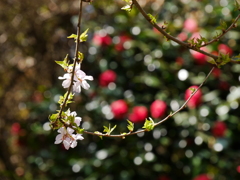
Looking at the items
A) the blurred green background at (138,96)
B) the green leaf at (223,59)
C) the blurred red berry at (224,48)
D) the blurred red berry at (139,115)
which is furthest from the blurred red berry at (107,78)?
the green leaf at (223,59)

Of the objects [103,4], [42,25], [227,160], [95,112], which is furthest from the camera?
[42,25]

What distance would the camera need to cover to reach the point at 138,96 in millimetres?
2287

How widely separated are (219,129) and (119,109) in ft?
1.62

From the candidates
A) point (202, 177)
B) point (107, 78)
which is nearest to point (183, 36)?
point (107, 78)

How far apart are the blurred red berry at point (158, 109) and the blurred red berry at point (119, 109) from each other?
150 millimetres

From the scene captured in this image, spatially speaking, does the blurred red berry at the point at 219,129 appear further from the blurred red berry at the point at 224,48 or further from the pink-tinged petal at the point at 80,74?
the pink-tinged petal at the point at 80,74

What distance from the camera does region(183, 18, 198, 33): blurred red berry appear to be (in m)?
2.28

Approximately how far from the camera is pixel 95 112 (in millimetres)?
2301

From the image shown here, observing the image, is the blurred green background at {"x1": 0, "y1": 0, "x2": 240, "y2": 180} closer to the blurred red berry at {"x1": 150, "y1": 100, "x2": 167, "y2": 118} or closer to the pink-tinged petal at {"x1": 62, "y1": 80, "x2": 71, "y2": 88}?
the blurred red berry at {"x1": 150, "y1": 100, "x2": 167, "y2": 118}

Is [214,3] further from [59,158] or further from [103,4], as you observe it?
[59,158]

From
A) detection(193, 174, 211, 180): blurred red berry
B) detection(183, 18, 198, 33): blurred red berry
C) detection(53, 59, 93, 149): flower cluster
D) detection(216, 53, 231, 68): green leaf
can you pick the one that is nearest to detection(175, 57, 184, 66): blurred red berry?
detection(183, 18, 198, 33): blurred red berry

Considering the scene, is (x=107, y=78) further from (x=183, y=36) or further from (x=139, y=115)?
(x=183, y=36)

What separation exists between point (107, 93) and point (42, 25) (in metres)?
0.88

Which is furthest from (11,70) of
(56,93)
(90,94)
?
(90,94)
